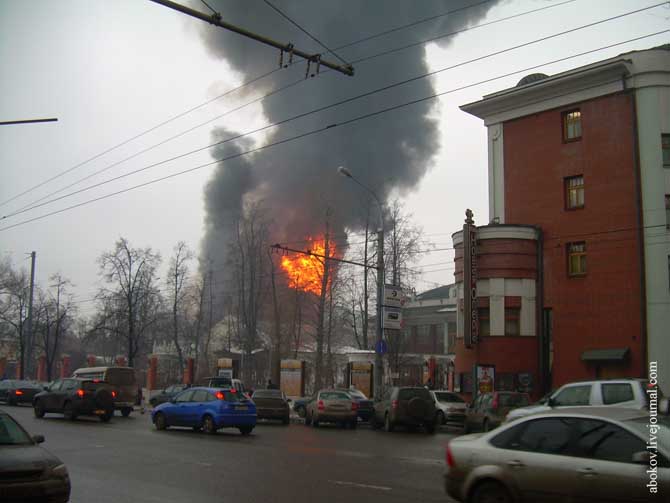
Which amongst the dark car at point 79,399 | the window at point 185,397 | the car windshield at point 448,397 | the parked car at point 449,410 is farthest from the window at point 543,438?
the car windshield at point 448,397

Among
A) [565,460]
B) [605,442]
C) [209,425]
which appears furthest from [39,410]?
[605,442]

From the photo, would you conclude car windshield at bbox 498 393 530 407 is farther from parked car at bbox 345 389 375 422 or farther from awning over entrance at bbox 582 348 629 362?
parked car at bbox 345 389 375 422

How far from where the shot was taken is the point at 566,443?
765cm

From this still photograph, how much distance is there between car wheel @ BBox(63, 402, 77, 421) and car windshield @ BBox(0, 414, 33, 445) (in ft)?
54.4

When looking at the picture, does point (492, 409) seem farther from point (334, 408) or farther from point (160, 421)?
point (160, 421)

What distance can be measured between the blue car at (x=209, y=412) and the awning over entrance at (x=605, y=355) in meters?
15.3

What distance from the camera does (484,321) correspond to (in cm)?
3158

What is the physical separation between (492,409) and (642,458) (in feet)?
50.7

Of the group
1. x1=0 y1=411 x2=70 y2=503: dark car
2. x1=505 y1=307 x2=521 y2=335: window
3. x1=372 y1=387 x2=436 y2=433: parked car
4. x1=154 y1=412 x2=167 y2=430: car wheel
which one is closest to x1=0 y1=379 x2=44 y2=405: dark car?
x1=154 y1=412 x2=167 y2=430: car wheel

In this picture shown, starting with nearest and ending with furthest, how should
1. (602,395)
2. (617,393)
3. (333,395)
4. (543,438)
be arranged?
(543,438) → (617,393) → (602,395) → (333,395)

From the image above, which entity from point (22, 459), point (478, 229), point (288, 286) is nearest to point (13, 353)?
point (288, 286)

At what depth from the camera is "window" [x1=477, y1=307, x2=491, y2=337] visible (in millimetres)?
31359

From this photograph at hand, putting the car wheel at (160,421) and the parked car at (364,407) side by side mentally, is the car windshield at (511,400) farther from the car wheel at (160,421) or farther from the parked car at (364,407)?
the car wheel at (160,421)

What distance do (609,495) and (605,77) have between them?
87.4ft
